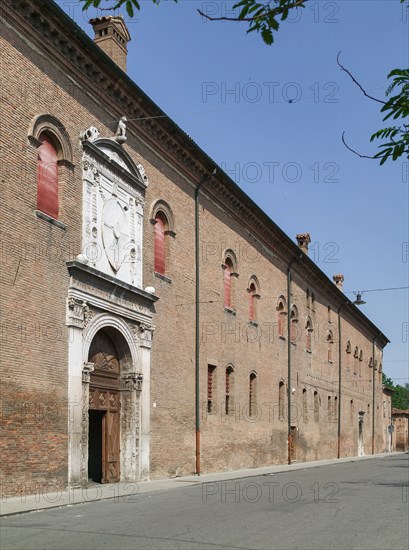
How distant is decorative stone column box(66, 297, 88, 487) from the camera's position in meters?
16.1

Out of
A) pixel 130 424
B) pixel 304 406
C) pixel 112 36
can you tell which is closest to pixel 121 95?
Answer: pixel 112 36

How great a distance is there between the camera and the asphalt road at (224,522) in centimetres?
952

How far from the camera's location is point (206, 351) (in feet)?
80.8

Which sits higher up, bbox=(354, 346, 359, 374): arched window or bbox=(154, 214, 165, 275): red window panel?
bbox=(154, 214, 165, 275): red window panel

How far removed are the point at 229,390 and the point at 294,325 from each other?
9.71 metres

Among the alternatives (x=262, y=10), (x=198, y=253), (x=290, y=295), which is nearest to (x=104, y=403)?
(x=198, y=253)

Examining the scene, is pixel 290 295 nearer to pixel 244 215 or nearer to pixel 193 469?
pixel 244 215

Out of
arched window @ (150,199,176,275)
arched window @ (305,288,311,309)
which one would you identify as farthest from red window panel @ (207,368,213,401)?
arched window @ (305,288,311,309)

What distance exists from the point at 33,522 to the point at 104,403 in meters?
7.40

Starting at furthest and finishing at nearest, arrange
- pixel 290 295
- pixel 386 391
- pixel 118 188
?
pixel 386 391, pixel 290 295, pixel 118 188

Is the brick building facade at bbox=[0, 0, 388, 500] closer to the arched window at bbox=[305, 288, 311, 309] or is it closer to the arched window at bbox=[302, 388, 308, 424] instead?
the arched window at bbox=[302, 388, 308, 424]

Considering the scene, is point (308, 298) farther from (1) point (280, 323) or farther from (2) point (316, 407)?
(1) point (280, 323)

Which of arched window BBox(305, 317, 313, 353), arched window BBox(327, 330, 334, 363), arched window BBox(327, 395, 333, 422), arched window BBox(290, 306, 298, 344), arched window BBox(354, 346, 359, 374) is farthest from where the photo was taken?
arched window BBox(354, 346, 359, 374)

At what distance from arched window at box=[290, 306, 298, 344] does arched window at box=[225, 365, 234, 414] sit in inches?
345
